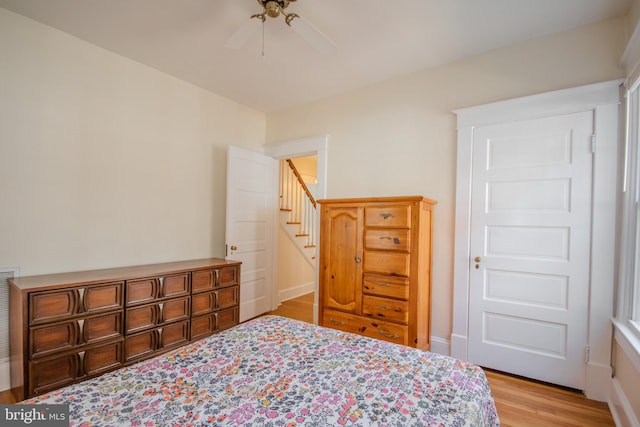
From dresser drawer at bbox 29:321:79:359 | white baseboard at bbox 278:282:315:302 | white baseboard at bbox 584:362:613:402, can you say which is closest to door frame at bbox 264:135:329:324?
white baseboard at bbox 278:282:315:302

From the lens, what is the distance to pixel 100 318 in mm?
2262

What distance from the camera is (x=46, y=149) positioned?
7.91 feet

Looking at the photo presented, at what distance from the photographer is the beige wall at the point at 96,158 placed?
228 centimetres

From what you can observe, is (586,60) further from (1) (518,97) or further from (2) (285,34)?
(2) (285,34)

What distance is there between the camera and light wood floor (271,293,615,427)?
195 cm

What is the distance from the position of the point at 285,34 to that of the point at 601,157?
8.55ft

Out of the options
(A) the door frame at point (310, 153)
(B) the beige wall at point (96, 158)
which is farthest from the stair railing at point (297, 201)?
(B) the beige wall at point (96, 158)

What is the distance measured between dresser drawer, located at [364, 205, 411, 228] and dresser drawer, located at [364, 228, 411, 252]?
0.05m

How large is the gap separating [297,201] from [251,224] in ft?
4.85

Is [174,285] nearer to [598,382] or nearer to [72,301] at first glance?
[72,301]

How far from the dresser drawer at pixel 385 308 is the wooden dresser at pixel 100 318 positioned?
1.53 metres

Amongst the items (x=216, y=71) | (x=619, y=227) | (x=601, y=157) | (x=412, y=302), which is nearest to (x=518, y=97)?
(x=601, y=157)

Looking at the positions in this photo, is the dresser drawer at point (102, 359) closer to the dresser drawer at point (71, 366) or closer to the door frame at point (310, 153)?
the dresser drawer at point (71, 366)

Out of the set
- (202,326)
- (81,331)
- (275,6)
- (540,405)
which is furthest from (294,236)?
(540,405)
